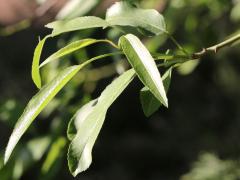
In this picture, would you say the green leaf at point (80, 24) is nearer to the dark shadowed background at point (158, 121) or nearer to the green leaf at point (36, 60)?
the green leaf at point (36, 60)

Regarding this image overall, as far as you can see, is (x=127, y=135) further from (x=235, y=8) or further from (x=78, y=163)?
(x=78, y=163)

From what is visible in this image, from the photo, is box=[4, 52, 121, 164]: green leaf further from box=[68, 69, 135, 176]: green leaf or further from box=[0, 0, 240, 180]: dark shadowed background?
box=[0, 0, 240, 180]: dark shadowed background

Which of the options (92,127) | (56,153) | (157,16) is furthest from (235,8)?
(92,127)

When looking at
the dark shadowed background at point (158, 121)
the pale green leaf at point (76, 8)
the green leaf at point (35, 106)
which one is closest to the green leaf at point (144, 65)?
the green leaf at point (35, 106)

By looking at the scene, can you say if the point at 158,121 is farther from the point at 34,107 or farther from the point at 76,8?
the point at 34,107

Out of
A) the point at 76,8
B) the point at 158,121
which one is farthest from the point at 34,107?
the point at 158,121

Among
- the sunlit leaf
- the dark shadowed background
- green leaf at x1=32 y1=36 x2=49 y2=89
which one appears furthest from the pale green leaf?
the dark shadowed background
